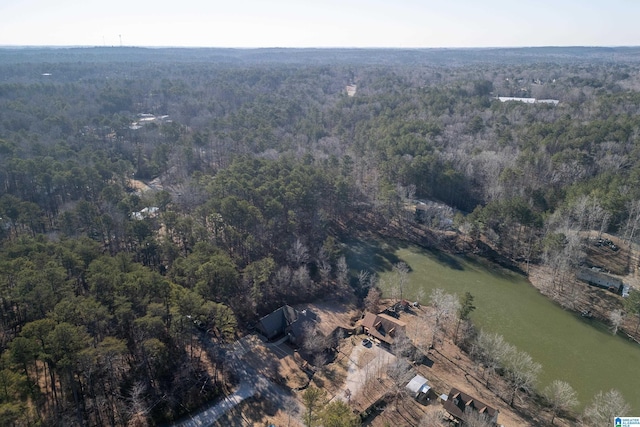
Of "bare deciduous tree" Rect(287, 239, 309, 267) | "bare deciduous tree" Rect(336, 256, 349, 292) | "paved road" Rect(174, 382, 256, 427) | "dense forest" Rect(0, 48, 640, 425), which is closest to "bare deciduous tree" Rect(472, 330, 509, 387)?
"dense forest" Rect(0, 48, 640, 425)

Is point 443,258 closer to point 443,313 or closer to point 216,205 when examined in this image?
point 443,313

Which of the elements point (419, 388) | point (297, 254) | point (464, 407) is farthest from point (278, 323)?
point (464, 407)

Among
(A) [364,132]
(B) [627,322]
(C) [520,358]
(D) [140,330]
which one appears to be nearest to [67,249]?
(D) [140,330]

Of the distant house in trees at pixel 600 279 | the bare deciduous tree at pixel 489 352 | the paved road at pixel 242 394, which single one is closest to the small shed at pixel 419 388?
the bare deciduous tree at pixel 489 352

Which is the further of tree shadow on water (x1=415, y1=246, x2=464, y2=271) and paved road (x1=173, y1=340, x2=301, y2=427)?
tree shadow on water (x1=415, y1=246, x2=464, y2=271)

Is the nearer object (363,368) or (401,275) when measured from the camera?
(363,368)

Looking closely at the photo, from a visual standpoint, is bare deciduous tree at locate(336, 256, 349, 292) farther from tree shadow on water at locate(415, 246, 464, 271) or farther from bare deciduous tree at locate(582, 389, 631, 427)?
bare deciduous tree at locate(582, 389, 631, 427)
